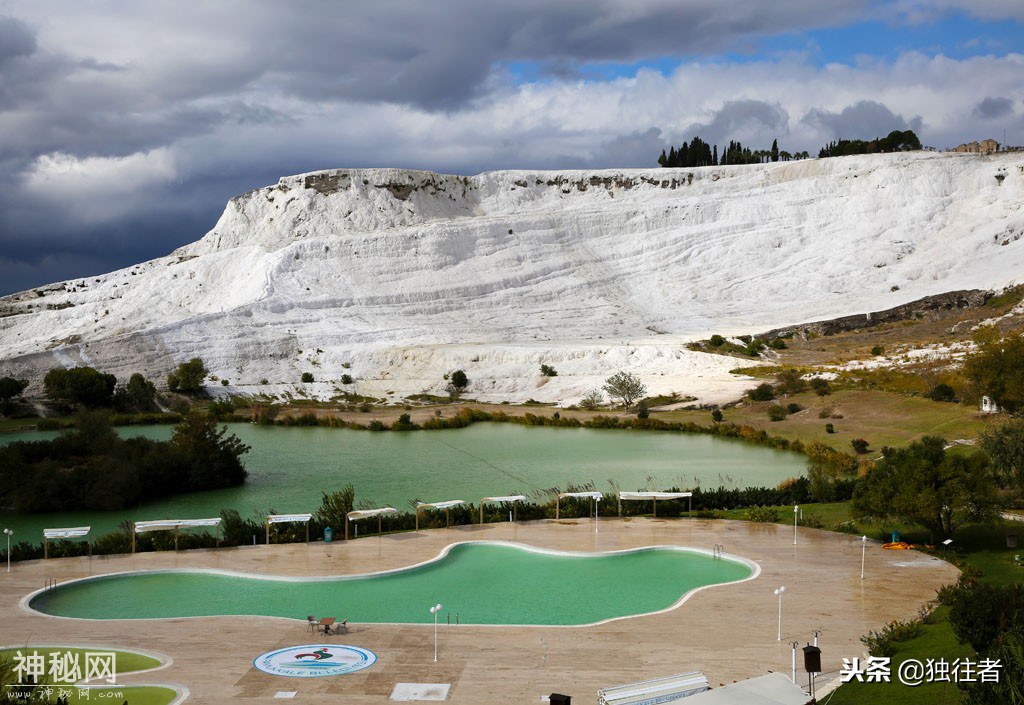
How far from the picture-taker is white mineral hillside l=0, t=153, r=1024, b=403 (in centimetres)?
5075

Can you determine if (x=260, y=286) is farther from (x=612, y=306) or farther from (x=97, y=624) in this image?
(x=97, y=624)

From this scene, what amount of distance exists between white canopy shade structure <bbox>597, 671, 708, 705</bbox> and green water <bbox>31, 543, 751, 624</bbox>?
4.64 metres

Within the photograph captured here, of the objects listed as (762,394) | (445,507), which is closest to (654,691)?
(445,507)

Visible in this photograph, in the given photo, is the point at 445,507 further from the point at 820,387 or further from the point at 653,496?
the point at 820,387

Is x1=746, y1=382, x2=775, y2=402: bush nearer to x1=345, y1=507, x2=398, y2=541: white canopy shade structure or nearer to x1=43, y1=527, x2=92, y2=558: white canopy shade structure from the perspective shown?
x1=345, y1=507, x2=398, y2=541: white canopy shade structure

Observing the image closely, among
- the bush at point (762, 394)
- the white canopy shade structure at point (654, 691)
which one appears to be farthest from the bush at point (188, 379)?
the white canopy shade structure at point (654, 691)

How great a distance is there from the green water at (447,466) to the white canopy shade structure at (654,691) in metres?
13.7

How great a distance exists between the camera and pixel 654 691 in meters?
10.5

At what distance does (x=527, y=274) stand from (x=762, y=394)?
92.3ft

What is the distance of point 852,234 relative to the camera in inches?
2699

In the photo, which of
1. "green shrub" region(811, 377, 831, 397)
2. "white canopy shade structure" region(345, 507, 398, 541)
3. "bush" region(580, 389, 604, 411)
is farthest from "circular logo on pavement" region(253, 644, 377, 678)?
"bush" region(580, 389, 604, 411)

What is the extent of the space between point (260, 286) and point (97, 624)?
151ft

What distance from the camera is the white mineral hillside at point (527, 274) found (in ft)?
167

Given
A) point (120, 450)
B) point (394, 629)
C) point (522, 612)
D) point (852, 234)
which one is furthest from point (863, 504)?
point (852, 234)
